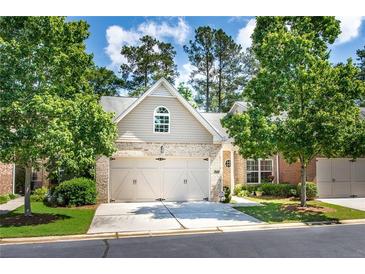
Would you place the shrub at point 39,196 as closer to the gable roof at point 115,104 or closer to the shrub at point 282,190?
the gable roof at point 115,104

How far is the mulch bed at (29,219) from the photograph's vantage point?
39.6 ft

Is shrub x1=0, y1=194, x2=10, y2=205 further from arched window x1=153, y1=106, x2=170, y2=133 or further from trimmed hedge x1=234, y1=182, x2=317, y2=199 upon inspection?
trimmed hedge x1=234, y1=182, x2=317, y2=199

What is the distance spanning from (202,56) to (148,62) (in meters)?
6.99

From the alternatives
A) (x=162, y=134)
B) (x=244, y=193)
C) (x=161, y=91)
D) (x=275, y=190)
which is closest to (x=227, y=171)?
(x=244, y=193)

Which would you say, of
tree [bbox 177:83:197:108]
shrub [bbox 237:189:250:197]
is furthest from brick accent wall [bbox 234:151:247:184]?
tree [bbox 177:83:197:108]

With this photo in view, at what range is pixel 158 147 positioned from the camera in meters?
18.2

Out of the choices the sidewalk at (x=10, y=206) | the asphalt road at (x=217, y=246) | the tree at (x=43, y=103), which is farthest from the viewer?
the sidewalk at (x=10, y=206)

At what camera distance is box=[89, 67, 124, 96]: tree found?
38.9 m

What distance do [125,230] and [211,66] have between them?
1113 inches

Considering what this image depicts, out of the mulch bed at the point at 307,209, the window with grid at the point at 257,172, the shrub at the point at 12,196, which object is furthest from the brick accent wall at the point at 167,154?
the shrub at the point at 12,196

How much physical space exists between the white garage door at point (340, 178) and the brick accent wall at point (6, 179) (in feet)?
60.7

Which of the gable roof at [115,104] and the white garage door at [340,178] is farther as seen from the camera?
the gable roof at [115,104]

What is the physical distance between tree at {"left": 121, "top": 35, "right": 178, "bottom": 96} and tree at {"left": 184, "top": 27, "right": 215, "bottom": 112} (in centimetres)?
311
